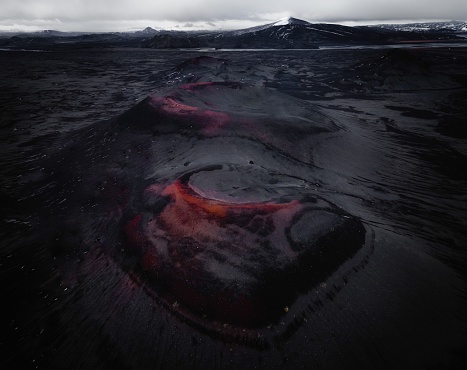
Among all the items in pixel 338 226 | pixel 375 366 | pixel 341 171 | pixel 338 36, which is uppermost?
pixel 338 226

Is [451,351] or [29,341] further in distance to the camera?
[29,341]

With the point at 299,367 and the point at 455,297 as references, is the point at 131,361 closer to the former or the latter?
the point at 299,367

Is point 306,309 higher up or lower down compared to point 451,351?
higher up

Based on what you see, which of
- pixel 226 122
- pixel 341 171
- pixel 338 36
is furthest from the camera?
pixel 338 36

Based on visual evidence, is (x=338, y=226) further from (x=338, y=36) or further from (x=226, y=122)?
(x=338, y=36)

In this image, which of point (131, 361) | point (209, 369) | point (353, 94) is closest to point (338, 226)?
point (209, 369)

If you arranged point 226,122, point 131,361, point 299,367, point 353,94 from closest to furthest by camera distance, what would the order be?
point 299,367, point 131,361, point 226,122, point 353,94

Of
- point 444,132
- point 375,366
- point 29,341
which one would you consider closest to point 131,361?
point 29,341
